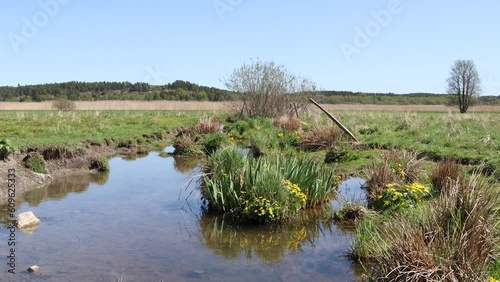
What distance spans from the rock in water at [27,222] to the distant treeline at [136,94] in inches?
3217

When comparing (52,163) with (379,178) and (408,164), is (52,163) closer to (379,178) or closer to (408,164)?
(379,178)

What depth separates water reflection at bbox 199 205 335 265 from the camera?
8344 millimetres

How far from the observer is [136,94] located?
117 metres

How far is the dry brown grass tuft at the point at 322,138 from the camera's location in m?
20.9

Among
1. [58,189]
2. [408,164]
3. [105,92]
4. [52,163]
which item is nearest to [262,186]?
[408,164]

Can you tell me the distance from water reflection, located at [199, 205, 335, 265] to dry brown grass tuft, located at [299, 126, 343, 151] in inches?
404

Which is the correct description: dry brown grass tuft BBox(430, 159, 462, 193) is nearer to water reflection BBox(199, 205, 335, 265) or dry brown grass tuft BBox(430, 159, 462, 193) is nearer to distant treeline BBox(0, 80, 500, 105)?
water reflection BBox(199, 205, 335, 265)

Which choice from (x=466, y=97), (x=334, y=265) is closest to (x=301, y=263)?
(x=334, y=265)

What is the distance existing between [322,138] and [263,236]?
12.3 m

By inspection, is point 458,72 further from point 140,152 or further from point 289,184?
point 289,184

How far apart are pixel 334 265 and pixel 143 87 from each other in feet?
414

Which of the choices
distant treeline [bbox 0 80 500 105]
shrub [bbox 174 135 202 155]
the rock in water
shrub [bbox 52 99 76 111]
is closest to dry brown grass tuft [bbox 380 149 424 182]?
the rock in water

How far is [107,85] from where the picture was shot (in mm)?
127125

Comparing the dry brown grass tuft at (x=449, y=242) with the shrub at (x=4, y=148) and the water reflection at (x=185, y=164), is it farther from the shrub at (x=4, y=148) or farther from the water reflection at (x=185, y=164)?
the water reflection at (x=185, y=164)
